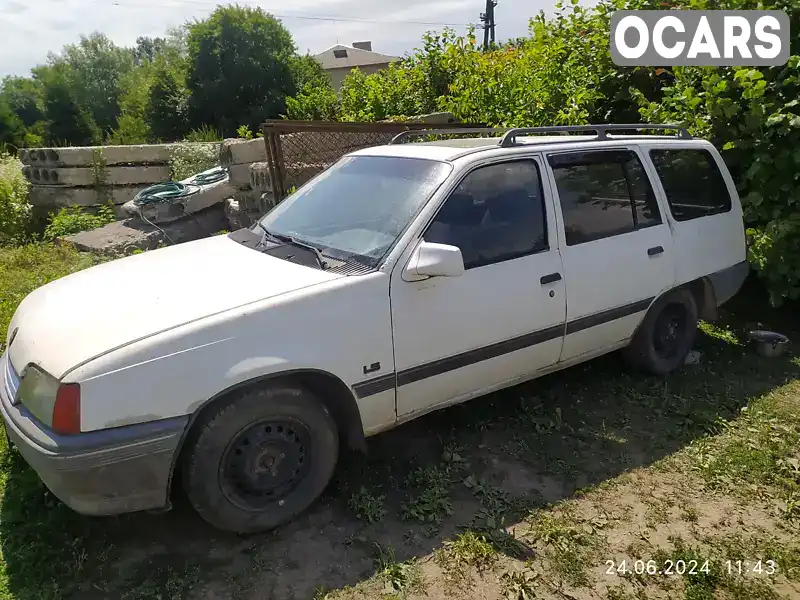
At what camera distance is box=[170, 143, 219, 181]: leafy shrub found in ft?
33.7

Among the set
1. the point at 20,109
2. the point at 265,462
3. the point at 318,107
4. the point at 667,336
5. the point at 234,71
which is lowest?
the point at 667,336

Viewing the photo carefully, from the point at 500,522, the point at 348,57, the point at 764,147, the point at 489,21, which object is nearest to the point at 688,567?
the point at 500,522

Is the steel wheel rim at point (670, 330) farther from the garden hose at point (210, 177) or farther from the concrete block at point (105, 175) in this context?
the concrete block at point (105, 175)

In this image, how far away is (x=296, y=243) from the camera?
339cm

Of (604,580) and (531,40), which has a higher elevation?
(531,40)

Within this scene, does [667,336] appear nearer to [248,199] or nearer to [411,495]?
[411,495]

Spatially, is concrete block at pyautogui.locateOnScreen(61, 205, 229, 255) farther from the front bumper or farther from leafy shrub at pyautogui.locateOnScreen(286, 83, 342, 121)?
the front bumper

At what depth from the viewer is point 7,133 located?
39.1 metres

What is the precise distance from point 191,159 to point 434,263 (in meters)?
8.66

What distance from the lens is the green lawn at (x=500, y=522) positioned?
2.63 metres

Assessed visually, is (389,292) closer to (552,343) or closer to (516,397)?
(552,343)

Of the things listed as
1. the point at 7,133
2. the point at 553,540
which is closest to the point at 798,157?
the point at 553,540

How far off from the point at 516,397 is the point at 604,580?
5.57 feet

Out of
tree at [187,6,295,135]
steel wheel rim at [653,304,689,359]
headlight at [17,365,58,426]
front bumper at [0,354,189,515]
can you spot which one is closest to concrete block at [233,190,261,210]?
steel wheel rim at [653,304,689,359]
